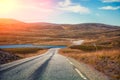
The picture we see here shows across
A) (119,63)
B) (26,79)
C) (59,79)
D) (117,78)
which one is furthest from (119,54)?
(26,79)

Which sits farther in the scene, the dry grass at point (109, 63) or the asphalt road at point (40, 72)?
the dry grass at point (109, 63)

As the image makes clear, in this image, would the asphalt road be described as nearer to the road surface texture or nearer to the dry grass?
the road surface texture

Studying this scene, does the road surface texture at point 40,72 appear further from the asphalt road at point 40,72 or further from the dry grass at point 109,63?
the dry grass at point 109,63

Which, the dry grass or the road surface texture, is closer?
the road surface texture

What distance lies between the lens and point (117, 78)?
34.7 ft

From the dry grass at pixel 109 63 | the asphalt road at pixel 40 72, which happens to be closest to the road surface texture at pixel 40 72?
the asphalt road at pixel 40 72

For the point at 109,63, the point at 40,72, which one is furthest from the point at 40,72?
the point at 109,63

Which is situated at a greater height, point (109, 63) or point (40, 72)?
point (40, 72)

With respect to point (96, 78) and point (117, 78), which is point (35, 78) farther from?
point (117, 78)

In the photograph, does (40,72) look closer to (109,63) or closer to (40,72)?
(40,72)

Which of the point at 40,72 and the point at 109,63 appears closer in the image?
the point at 40,72

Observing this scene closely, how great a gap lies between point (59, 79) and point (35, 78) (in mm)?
1190

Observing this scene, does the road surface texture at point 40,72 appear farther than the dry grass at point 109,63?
No

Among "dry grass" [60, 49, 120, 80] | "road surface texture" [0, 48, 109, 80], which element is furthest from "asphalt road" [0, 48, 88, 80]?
"dry grass" [60, 49, 120, 80]
